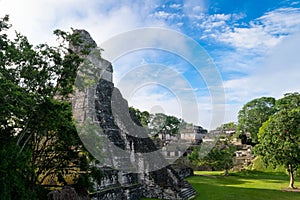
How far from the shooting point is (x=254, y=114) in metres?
38.0

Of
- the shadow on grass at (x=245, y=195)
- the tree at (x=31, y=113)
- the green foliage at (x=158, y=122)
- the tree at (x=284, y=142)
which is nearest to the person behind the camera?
the tree at (x=31, y=113)

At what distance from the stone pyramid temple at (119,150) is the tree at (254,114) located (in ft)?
80.5

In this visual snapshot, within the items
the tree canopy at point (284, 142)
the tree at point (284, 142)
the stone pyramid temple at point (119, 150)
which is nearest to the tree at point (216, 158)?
the tree canopy at point (284, 142)

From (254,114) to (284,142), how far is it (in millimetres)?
21317

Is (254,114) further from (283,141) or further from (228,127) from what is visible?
(283,141)

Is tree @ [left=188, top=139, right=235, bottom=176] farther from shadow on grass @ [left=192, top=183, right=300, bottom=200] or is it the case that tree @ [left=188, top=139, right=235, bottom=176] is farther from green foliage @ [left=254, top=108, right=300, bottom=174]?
shadow on grass @ [left=192, top=183, right=300, bottom=200]

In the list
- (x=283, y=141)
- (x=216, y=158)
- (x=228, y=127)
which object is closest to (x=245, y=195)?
(x=283, y=141)

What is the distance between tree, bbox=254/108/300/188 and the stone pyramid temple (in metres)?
6.43

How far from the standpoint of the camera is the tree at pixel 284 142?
680 inches

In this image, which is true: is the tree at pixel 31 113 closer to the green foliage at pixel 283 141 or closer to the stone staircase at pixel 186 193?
the stone staircase at pixel 186 193

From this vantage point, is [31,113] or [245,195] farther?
[245,195]

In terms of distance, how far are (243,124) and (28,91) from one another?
3528 centimetres

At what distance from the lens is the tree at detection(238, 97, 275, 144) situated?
37.3 meters

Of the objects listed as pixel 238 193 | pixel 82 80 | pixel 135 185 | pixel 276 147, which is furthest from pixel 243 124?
pixel 82 80
